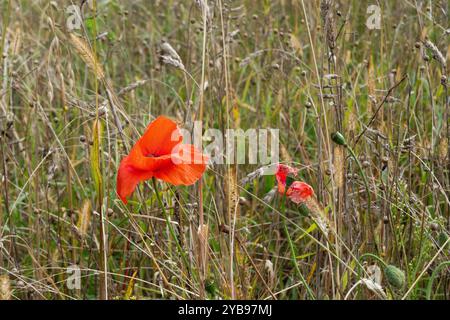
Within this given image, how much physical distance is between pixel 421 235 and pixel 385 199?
0.11 m

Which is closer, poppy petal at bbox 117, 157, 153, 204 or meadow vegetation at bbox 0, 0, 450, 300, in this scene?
poppy petal at bbox 117, 157, 153, 204

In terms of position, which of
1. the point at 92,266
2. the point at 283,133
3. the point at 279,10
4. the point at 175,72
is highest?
the point at 279,10

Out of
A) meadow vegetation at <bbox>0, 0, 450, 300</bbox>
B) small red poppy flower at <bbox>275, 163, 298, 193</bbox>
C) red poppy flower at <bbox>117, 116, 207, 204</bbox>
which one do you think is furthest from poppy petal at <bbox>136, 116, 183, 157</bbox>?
small red poppy flower at <bbox>275, 163, 298, 193</bbox>

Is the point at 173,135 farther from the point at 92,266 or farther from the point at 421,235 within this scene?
the point at 92,266

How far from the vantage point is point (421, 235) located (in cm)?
166

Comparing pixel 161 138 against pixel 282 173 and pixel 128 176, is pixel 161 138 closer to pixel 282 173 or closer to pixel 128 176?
pixel 128 176

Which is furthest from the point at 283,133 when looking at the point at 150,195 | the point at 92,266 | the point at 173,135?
the point at 173,135

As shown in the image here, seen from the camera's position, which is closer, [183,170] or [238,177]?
[183,170]

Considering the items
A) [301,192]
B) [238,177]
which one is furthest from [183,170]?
[238,177]

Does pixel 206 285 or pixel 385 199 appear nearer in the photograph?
pixel 206 285

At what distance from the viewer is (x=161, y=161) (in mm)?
1302

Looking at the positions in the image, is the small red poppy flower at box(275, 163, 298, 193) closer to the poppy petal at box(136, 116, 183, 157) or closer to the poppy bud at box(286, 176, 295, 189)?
the poppy bud at box(286, 176, 295, 189)

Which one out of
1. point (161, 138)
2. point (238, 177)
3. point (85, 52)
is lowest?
point (238, 177)

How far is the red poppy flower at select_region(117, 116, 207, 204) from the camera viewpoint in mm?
1296
